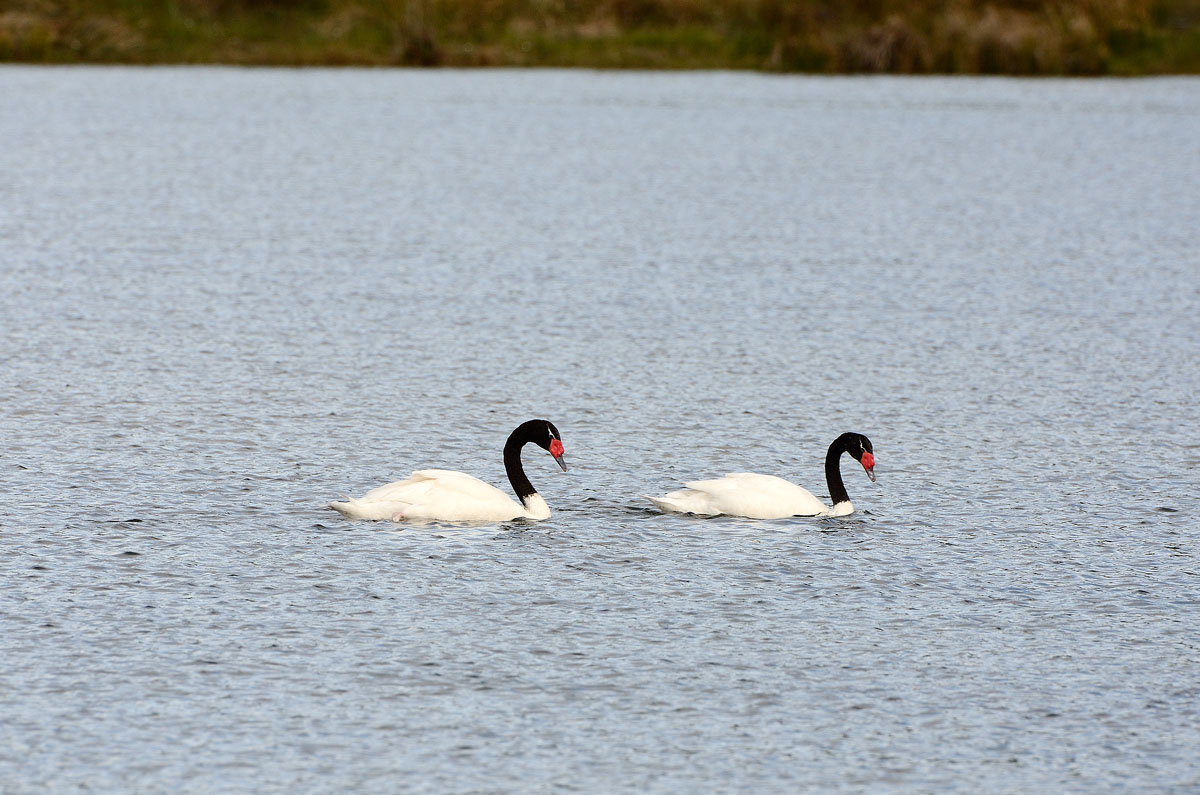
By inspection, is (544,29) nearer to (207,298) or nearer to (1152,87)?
(1152,87)

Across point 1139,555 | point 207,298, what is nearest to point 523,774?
point 1139,555

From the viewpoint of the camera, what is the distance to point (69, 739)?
7605 millimetres

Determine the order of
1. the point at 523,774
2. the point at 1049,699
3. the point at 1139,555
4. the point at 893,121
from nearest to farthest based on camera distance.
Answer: the point at 523,774
the point at 1049,699
the point at 1139,555
the point at 893,121

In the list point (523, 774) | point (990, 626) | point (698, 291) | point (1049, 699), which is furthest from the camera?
point (698, 291)

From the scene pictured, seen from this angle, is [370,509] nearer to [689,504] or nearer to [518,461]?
[518,461]

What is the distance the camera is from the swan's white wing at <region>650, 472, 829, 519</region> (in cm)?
1119

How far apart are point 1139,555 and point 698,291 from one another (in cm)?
1043

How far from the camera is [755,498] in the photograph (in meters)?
11.2

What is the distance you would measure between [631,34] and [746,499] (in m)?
49.3

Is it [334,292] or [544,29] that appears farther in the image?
[544,29]

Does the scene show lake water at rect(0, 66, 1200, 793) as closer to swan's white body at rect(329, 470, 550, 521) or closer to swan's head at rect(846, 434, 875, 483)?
swan's white body at rect(329, 470, 550, 521)


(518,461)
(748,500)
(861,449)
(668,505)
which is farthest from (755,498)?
(518,461)

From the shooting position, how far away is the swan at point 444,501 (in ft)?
36.0

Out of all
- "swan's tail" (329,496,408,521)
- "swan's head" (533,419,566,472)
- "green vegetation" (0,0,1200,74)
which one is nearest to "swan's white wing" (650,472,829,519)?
"swan's head" (533,419,566,472)
